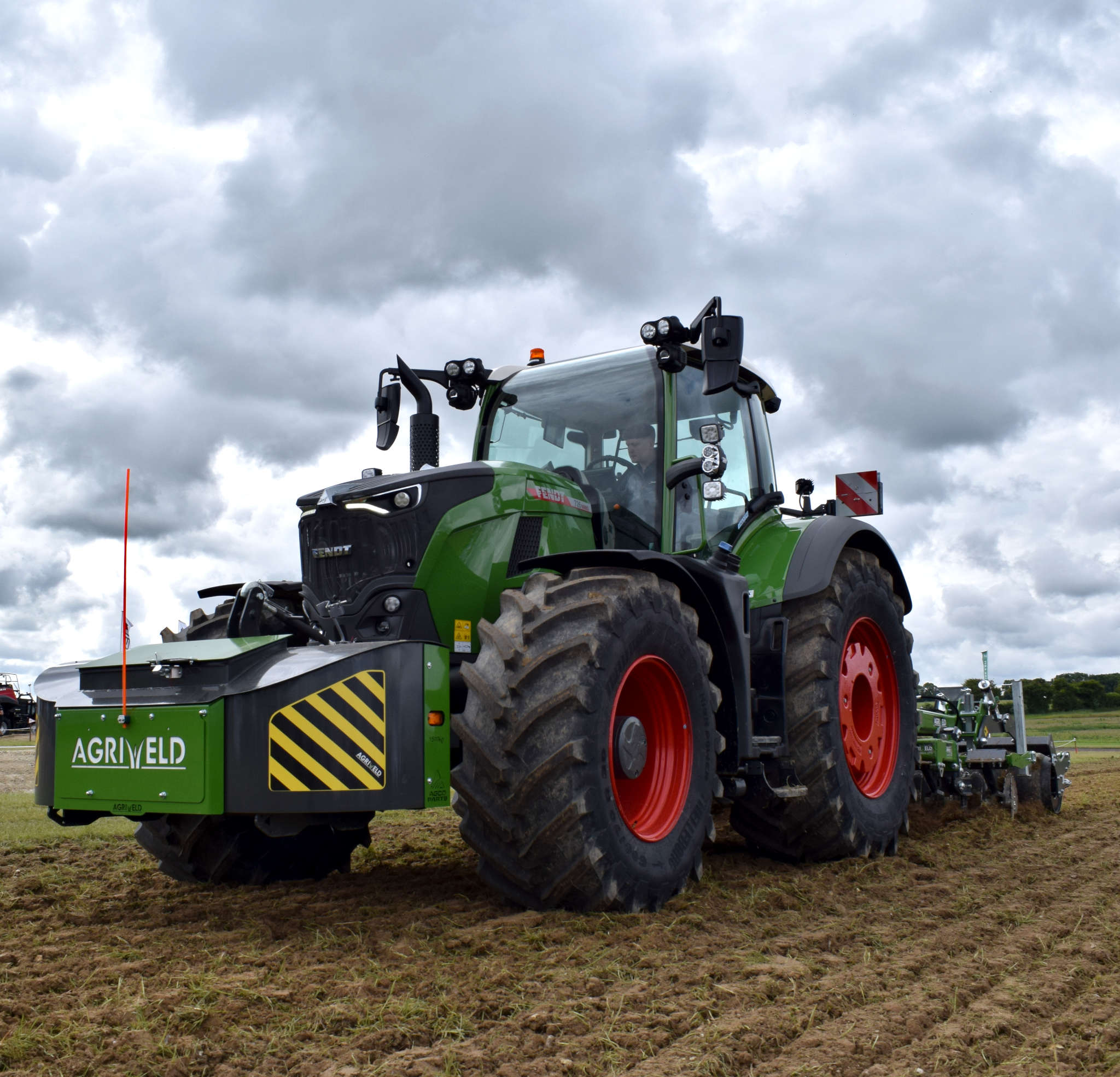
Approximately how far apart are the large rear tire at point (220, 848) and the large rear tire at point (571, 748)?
4.64 feet

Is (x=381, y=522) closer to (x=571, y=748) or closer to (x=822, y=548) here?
(x=571, y=748)

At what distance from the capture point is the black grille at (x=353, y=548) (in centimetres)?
517

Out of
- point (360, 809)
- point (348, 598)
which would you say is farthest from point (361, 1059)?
point (348, 598)

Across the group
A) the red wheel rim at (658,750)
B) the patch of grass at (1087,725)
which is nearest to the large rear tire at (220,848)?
the red wheel rim at (658,750)

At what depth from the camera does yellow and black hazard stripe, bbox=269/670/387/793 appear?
4352 millimetres

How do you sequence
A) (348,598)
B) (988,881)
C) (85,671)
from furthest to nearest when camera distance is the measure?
(988,881), (348,598), (85,671)

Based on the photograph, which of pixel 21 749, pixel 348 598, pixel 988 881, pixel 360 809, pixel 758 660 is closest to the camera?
pixel 360 809

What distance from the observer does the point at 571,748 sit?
424 cm

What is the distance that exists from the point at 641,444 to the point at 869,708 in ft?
7.84

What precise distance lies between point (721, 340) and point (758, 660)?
1.90 m

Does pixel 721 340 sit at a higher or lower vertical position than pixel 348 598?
higher

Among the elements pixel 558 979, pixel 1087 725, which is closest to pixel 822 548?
pixel 558 979

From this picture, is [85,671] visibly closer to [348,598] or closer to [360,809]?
[348,598]

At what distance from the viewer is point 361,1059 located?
3018 mm
